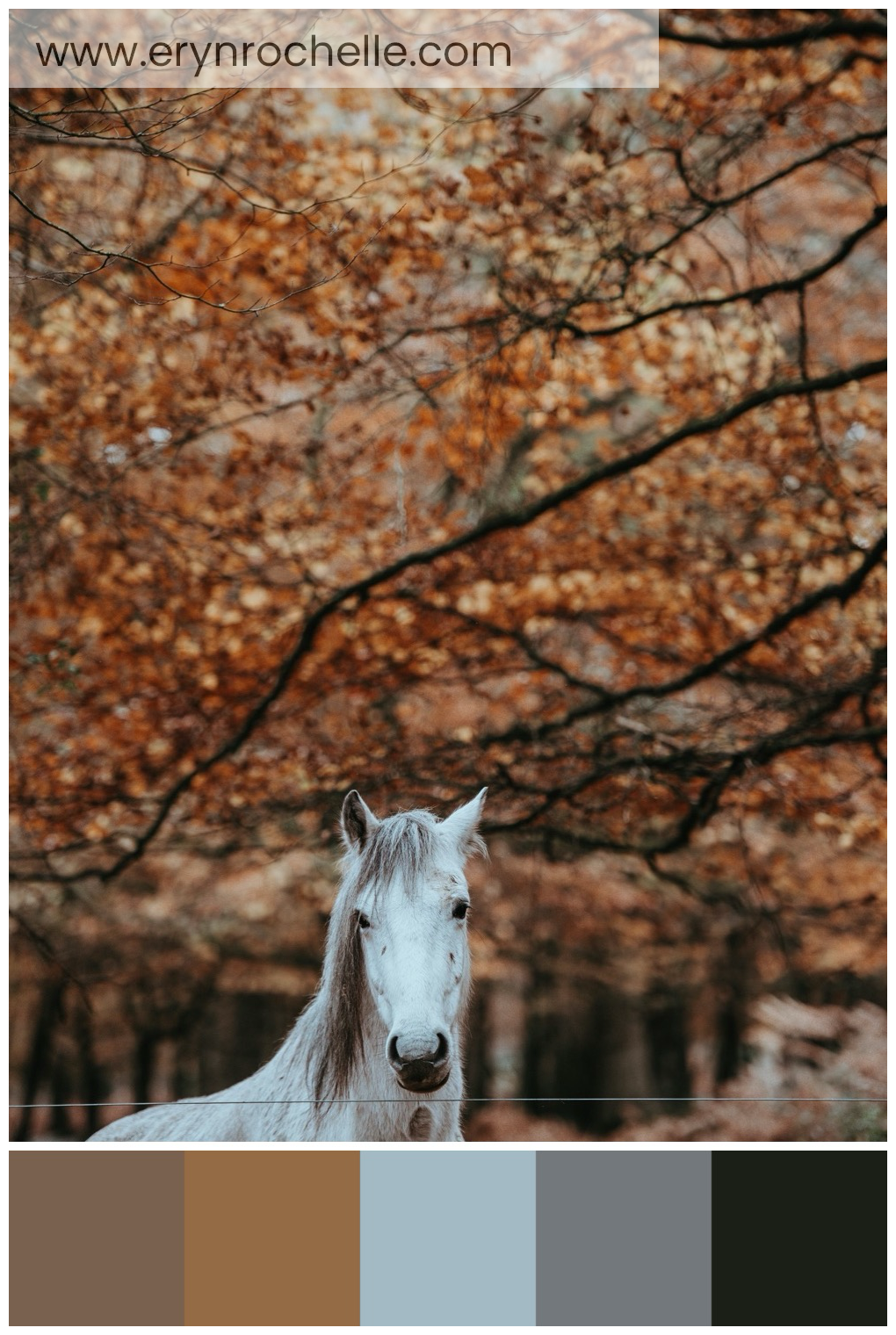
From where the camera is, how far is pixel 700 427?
3766 mm

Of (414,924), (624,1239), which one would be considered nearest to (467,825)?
(414,924)

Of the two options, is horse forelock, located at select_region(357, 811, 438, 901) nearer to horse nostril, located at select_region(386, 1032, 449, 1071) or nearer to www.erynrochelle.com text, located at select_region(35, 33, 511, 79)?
horse nostril, located at select_region(386, 1032, 449, 1071)

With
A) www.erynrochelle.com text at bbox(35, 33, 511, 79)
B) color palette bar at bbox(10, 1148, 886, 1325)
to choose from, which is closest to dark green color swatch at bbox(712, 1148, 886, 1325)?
color palette bar at bbox(10, 1148, 886, 1325)

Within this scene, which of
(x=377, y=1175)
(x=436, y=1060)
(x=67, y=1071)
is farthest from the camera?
(x=67, y=1071)

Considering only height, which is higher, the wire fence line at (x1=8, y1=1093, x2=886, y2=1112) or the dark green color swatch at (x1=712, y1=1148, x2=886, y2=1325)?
the wire fence line at (x1=8, y1=1093, x2=886, y2=1112)

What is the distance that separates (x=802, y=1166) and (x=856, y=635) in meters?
2.06

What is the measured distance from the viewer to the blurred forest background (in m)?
3.65

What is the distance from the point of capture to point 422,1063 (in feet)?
9.78

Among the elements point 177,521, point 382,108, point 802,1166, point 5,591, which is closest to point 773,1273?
point 802,1166

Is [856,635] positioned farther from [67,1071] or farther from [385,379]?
[67,1071]

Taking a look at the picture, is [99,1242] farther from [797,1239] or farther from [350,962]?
[797,1239]

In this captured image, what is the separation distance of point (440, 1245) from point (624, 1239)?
2.22 feet

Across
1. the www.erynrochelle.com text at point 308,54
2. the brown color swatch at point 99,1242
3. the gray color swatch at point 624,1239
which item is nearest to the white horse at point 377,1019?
the brown color swatch at point 99,1242

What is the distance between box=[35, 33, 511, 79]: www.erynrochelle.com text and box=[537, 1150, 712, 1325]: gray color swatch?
4224mm
